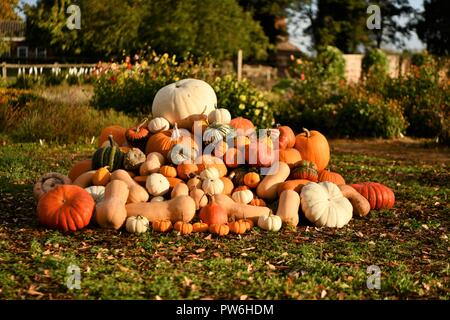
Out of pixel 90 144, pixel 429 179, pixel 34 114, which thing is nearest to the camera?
pixel 429 179

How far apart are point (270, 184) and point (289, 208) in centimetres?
51

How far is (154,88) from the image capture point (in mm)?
15000

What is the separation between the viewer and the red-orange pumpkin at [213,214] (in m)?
6.55

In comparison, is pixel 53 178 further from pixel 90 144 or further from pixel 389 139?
pixel 389 139

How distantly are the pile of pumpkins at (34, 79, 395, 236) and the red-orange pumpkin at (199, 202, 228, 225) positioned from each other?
10 millimetres

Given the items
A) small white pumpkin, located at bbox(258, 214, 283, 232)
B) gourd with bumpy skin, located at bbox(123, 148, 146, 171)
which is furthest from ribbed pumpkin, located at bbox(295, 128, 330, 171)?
gourd with bumpy skin, located at bbox(123, 148, 146, 171)

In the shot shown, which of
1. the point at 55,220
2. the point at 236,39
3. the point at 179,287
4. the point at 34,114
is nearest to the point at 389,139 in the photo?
the point at 34,114

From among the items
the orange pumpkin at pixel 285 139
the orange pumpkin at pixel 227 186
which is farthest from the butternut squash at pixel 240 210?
the orange pumpkin at pixel 285 139

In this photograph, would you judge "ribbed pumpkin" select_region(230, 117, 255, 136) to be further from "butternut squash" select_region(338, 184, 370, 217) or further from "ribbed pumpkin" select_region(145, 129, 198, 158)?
"butternut squash" select_region(338, 184, 370, 217)

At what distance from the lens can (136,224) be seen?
6.35m

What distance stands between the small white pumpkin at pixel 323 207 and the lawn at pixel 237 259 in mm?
118

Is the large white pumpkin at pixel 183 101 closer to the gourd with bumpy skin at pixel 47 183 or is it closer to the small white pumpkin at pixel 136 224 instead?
the gourd with bumpy skin at pixel 47 183

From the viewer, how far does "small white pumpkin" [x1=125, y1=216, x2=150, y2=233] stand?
6.35 m
